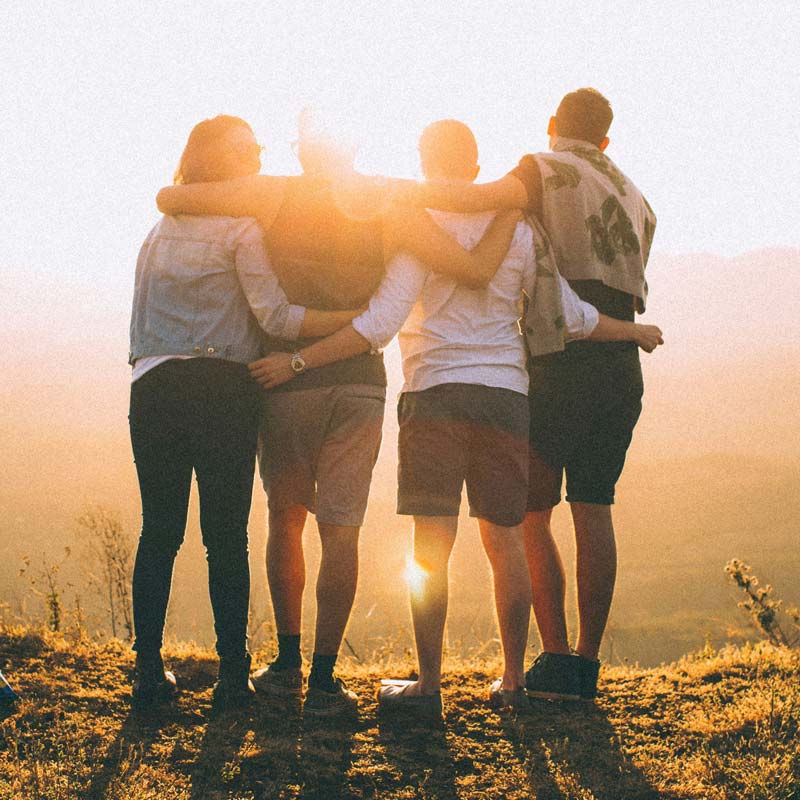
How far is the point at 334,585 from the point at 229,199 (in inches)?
57.1

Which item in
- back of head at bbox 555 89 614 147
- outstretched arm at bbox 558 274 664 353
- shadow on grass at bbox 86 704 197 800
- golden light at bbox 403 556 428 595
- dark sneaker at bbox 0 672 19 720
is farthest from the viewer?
back of head at bbox 555 89 614 147

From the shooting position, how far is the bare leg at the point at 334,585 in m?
3.20

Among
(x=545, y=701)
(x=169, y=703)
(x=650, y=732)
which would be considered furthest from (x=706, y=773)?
(x=169, y=703)

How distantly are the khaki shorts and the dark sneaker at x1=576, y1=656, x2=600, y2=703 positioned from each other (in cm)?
112

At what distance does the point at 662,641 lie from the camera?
821 inches

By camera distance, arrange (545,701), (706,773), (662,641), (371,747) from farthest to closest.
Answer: (662,641) < (545,701) < (371,747) < (706,773)

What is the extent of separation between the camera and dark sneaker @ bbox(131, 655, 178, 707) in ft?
10.5

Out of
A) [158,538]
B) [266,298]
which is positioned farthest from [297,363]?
[158,538]

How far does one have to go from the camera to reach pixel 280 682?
341 cm

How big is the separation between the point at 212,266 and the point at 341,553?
1.14 metres

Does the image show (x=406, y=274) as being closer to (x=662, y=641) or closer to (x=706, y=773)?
(x=706, y=773)

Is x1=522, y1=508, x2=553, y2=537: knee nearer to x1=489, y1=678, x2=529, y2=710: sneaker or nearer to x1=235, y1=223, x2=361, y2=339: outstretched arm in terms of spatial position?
x1=489, y1=678, x2=529, y2=710: sneaker

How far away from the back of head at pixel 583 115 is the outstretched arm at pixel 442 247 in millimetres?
677

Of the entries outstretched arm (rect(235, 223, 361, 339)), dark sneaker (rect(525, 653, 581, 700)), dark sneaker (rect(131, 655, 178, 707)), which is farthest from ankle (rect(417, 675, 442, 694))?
outstretched arm (rect(235, 223, 361, 339))
